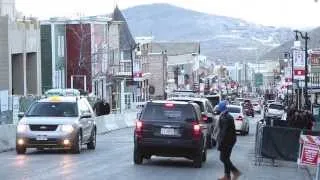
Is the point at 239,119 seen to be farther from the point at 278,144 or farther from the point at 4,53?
the point at 278,144

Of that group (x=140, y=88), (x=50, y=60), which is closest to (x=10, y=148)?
(x=50, y=60)

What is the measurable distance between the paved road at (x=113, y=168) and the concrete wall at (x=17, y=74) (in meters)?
30.9

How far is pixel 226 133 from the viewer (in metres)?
17.8

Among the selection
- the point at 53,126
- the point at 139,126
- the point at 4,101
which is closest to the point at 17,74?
the point at 4,101

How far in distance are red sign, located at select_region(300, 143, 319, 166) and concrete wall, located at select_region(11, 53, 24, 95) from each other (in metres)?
39.0

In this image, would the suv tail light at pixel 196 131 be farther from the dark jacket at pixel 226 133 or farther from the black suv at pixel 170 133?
the dark jacket at pixel 226 133

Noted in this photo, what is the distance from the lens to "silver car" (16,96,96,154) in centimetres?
2372

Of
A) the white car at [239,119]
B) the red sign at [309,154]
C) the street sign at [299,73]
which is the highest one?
the street sign at [299,73]

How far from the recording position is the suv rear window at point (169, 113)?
68.6 ft

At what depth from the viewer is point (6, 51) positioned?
5206 cm

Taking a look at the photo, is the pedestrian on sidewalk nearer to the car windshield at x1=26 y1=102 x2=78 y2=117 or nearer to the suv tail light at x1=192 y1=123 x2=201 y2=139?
the suv tail light at x1=192 y1=123 x2=201 y2=139

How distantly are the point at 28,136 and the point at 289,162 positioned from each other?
25.7ft

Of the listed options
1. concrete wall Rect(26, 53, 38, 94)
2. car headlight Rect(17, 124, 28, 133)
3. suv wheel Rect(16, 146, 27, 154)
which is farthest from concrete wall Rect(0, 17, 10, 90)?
car headlight Rect(17, 124, 28, 133)

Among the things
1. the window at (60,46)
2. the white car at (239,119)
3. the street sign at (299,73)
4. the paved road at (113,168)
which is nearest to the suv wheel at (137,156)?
the paved road at (113,168)
